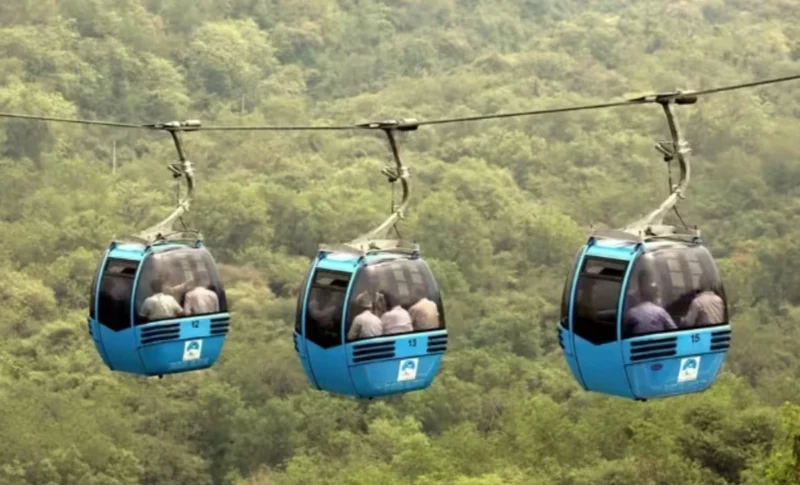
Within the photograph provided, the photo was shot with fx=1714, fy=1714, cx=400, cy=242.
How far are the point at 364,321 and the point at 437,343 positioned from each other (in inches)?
21.5

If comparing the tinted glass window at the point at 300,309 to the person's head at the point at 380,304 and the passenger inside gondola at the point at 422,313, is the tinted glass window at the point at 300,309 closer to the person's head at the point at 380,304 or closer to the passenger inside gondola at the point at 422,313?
the person's head at the point at 380,304

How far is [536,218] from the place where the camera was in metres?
57.3

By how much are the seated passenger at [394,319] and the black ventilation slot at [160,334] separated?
1.72 m

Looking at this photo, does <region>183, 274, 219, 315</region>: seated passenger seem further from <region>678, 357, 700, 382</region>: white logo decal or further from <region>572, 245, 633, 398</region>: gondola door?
<region>678, 357, 700, 382</region>: white logo decal

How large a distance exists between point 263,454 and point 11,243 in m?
15.1

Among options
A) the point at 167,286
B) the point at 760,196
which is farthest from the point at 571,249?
the point at 167,286

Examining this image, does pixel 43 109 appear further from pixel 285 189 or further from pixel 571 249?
pixel 571 249

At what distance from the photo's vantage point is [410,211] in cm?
5847

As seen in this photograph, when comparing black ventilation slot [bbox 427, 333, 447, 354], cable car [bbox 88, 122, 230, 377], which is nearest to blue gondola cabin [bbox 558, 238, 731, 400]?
black ventilation slot [bbox 427, 333, 447, 354]

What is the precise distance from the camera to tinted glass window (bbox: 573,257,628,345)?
31.5 feet

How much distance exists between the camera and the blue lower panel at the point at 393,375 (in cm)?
1072

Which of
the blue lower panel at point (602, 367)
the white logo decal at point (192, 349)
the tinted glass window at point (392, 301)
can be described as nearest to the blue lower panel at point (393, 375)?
the tinted glass window at point (392, 301)

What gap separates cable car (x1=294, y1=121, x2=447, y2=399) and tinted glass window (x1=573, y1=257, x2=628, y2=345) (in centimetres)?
144

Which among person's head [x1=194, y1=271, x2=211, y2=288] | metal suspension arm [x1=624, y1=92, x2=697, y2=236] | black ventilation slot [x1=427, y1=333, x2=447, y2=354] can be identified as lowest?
black ventilation slot [x1=427, y1=333, x2=447, y2=354]
